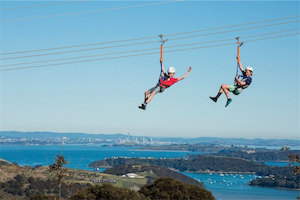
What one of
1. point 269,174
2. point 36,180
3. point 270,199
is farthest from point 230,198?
point 269,174

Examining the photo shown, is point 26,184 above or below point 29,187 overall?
above

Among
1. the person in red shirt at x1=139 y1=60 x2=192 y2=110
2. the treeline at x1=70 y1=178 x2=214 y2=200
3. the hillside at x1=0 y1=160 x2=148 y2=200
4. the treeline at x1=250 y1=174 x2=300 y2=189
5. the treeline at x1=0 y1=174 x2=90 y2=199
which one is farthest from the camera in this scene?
the treeline at x1=250 y1=174 x2=300 y2=189

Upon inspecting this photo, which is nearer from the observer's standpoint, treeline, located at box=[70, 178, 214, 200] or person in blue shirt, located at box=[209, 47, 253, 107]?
person in blue shirt, located at box=[209, 47, 253, 107]

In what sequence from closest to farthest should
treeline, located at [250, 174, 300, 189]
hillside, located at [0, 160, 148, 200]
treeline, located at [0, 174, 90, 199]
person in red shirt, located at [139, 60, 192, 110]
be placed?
person in red shirt, located at [139, 60, 192, 110] → hillside, located at [0, 160, 148, 200] → treeline, located at [0, 174, 90, 199] → treeline, located at [250, 174, 300, 189]

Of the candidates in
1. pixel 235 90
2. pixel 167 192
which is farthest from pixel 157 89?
pixel 167 192

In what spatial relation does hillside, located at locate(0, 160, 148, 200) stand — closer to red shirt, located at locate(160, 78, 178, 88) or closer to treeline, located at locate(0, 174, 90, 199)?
treeline, located at locate(0, 174, 90, 199)

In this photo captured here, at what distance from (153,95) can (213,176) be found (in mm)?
185290

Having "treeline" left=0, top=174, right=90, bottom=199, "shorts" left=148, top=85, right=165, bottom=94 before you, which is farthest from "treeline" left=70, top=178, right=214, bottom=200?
"treeline" left=0, top=174, right=90, bottom=199

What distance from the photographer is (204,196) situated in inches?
1197

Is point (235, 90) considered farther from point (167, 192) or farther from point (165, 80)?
point (167, 192)

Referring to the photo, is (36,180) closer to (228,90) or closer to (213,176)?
(228,90)

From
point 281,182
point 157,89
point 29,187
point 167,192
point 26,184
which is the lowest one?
point 281,182

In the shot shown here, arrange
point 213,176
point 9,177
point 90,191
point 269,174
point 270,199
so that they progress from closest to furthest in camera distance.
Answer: point 90,191, point 9,177, point 270,199, point 269,174, point 213,176

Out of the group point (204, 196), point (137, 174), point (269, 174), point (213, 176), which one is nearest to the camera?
point (204, 196)
